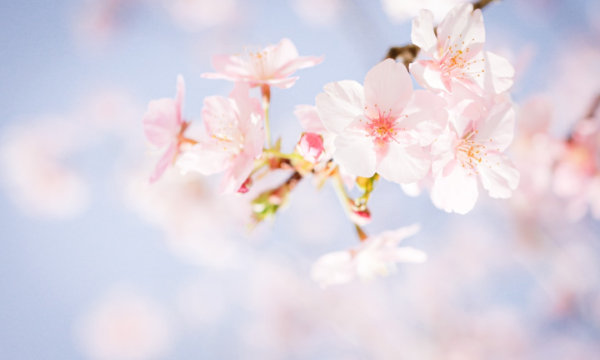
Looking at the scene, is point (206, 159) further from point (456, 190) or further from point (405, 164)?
point (456, 190)

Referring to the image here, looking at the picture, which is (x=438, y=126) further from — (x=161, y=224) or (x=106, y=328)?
(x=106, y=328)

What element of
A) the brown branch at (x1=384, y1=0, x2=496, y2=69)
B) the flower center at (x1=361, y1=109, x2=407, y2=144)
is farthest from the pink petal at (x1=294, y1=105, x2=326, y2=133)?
the brown branch at (x1=384, y1=0, x2=496, y2=69)

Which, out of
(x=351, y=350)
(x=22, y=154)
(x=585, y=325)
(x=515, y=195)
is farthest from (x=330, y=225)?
(x=22, y=154)

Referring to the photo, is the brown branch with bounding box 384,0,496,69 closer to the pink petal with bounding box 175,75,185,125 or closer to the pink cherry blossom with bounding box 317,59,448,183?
the pink cherry blossom with bounding box 317,59,448,183

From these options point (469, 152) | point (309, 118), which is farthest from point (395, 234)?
point (309, 118)

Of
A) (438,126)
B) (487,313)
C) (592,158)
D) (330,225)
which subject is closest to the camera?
(438,126)

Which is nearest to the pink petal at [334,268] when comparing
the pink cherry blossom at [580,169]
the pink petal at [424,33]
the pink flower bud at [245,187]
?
the pink flower bud at [245,187]

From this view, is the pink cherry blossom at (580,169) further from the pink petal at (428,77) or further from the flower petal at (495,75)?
the pink petal at (428,77)
